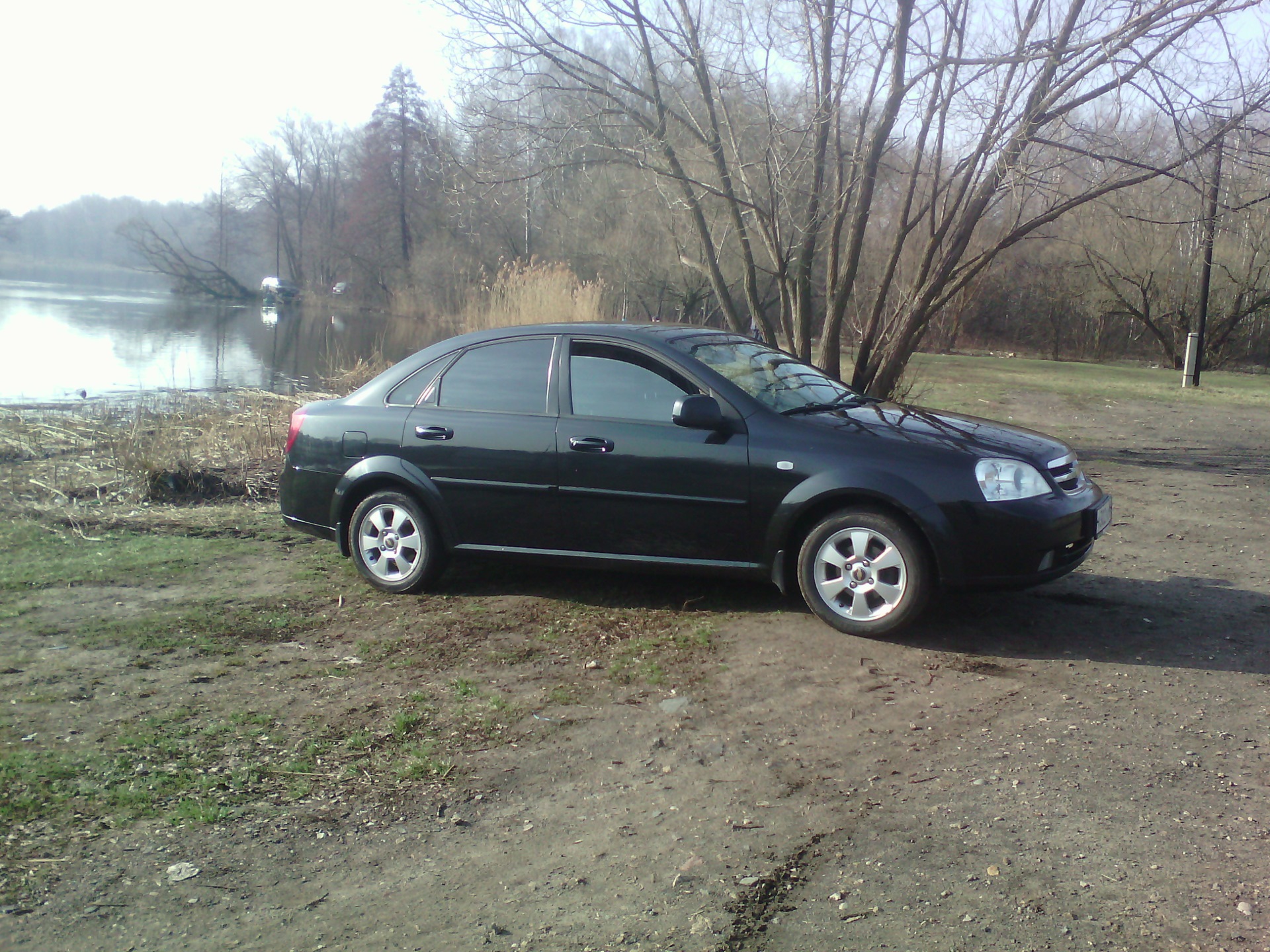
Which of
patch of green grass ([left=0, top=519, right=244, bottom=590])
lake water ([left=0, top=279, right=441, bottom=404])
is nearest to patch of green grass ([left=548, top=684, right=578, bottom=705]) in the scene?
patch of green grass ([left=0, top=519, right=244, bottom=590])

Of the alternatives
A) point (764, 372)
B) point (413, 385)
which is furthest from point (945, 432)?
point (413, 385)

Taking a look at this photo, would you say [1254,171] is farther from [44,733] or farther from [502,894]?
[44,733]

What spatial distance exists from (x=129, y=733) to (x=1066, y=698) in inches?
160

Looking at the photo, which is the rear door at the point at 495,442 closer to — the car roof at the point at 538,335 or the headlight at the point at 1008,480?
the car roof at the point at 538,335

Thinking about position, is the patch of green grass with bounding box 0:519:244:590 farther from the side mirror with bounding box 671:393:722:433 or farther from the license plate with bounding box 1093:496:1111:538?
the license plate with bounding box 1093:496:1111:538

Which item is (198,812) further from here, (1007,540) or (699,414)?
(1007,540)

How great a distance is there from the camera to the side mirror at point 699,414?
5.75 m

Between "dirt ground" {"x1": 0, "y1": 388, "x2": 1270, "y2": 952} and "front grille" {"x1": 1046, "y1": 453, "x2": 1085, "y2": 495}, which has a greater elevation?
"front grille" {"x1": 1046, "y1": 453, "x2": 1085, "y2": 495}

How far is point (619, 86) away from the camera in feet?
38.6

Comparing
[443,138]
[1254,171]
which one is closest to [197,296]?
[443,138]

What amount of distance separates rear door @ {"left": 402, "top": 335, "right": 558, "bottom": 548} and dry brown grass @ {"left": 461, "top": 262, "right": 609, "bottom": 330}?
1134cm

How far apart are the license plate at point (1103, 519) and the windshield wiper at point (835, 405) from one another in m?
1.45

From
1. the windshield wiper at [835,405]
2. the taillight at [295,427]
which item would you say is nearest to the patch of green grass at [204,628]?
the taillight at [295,427]

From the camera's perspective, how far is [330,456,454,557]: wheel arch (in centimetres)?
646
